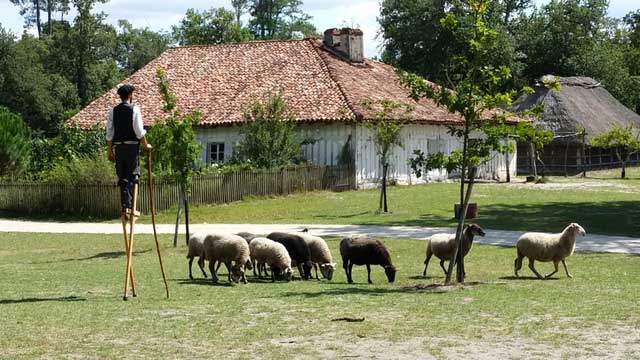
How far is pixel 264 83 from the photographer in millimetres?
46625

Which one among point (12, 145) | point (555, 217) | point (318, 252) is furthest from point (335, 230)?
point (12, 145)

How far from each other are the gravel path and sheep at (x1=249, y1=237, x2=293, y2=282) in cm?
828

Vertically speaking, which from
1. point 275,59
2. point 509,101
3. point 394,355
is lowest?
point 394,355

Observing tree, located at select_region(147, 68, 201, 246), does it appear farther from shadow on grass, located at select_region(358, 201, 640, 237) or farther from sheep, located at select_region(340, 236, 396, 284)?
sheep, located at select_region(340, 236, 396, 284)

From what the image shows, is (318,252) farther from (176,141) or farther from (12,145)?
(12,145)

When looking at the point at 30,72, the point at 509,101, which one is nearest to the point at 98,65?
the point at 30,72

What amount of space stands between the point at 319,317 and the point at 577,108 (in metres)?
55.7

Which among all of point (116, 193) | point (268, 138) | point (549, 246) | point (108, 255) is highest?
point (268, 138)

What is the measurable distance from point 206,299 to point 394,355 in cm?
459

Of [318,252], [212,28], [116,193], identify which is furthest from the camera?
[212,28]

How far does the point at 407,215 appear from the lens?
105 feet

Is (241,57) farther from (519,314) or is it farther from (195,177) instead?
(519,314)

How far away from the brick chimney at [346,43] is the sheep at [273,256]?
111 feet

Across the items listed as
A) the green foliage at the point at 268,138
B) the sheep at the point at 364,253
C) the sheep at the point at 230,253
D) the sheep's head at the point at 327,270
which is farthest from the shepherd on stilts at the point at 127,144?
the green foliage at the point at 268,138
